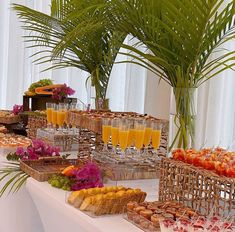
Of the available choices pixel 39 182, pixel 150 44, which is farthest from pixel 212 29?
pixel 39 182

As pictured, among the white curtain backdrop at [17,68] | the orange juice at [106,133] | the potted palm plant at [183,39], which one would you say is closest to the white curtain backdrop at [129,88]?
the white curtain backdrop at [17,68]

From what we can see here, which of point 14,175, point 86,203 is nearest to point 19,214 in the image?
point 14,175

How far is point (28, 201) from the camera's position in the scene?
1949 mm

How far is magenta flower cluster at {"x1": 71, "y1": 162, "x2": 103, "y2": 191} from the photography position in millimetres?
1607

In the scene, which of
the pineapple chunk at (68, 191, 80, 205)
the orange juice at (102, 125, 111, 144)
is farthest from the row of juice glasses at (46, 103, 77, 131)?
the pineapple chunk at (68, 191, 80, 205)

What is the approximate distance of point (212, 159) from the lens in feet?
4.67

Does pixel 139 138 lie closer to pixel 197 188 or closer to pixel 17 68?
pixel 197 188

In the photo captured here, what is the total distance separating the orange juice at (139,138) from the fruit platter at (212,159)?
0.34 m

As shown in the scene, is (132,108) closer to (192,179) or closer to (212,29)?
(212,29)

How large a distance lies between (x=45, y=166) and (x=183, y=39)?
718 millimetres

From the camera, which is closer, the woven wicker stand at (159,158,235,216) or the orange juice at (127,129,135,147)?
the woven wicker stand at (159,158,235,216)

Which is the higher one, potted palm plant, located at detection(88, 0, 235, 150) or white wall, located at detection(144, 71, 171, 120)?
potted palm plant, located at detection(88, 0, 235, 150)

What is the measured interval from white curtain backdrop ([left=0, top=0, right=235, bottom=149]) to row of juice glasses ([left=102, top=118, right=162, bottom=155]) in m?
0.84

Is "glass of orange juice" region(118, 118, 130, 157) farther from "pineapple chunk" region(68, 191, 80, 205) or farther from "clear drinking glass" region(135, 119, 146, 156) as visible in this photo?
"pineapple chunk" region(68, 191, 80, 205)
